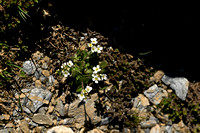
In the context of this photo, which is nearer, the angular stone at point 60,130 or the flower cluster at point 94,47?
the angular stone at point 60,130

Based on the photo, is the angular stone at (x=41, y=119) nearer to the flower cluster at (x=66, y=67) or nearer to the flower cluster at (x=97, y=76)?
the flower cluster at (x=66, y=67)

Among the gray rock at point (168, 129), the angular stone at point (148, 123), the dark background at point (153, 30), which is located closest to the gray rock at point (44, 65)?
the dark background at point (153, 30)

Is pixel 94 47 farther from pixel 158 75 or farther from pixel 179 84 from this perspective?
pixel 179 84

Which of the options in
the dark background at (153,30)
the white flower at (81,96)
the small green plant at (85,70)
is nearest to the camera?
Answer: the white flower at (81,96)

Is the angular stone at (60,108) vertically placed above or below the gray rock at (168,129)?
above

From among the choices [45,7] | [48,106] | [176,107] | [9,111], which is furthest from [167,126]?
[45,7]

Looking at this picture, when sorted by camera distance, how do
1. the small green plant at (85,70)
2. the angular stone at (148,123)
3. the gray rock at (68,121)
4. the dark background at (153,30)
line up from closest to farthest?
the small green plant at (85,70), the gray rock at (68,121), the angular stone at (148,123), the dark background at (153,30)

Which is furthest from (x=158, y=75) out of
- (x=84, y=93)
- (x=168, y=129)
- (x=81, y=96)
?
(x=81, y=96)
